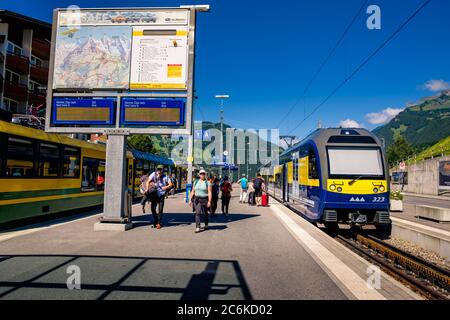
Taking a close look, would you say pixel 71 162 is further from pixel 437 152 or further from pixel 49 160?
pixel 437 152

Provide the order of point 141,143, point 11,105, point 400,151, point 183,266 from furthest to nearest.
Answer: point 400,151 < point 141,143 < point 11,105 < point 183,266

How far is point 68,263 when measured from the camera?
546cm

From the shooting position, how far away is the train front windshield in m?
9.09

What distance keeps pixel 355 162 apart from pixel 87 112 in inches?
308

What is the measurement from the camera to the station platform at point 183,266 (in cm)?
420

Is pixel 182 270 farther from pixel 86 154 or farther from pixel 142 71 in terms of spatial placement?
pixel 86 154

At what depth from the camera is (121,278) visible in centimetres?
471

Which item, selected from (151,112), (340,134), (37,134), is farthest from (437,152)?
(37,134)

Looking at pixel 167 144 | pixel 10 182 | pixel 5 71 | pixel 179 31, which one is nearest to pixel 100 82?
pixel 179 31

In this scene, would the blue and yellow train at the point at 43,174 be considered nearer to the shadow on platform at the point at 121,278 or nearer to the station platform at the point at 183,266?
the station platform at the point at 183,266

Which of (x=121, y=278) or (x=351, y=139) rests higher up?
(x=351, y=139)

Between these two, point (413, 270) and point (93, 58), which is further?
point (93, 58)

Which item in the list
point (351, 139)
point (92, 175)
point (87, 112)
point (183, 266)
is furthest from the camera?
point (92, 175)

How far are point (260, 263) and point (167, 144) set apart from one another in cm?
5919
